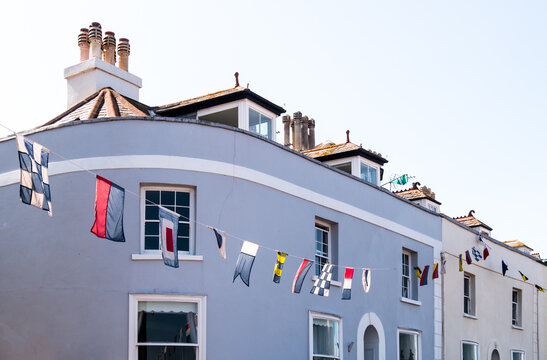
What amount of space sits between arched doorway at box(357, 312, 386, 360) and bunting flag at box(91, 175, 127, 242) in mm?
8989

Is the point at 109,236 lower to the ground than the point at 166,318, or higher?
higher

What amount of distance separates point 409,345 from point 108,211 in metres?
12.1

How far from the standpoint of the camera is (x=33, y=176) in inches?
568

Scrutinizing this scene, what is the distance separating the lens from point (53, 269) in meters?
18.3

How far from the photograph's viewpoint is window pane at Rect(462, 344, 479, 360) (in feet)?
90.5

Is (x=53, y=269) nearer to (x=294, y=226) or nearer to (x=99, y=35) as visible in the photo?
(x=294, y=226)

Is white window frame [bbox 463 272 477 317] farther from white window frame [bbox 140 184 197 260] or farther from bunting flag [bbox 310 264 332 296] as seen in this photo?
white window frame [bbox 140 184 197 260]

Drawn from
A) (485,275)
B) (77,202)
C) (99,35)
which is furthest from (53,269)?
(485,275)

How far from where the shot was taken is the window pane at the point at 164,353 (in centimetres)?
1766

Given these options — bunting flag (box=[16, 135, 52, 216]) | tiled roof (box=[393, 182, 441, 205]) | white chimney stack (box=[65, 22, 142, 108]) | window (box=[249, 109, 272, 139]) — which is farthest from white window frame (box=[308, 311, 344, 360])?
tiled roof (box=[393, 182, 441, 205])

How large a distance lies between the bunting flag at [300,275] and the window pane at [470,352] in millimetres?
10010

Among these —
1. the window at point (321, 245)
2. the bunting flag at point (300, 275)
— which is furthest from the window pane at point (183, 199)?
the window at point (321, 245)

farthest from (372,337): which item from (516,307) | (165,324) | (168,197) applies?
(516,307)

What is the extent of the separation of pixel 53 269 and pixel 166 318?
249 cm
